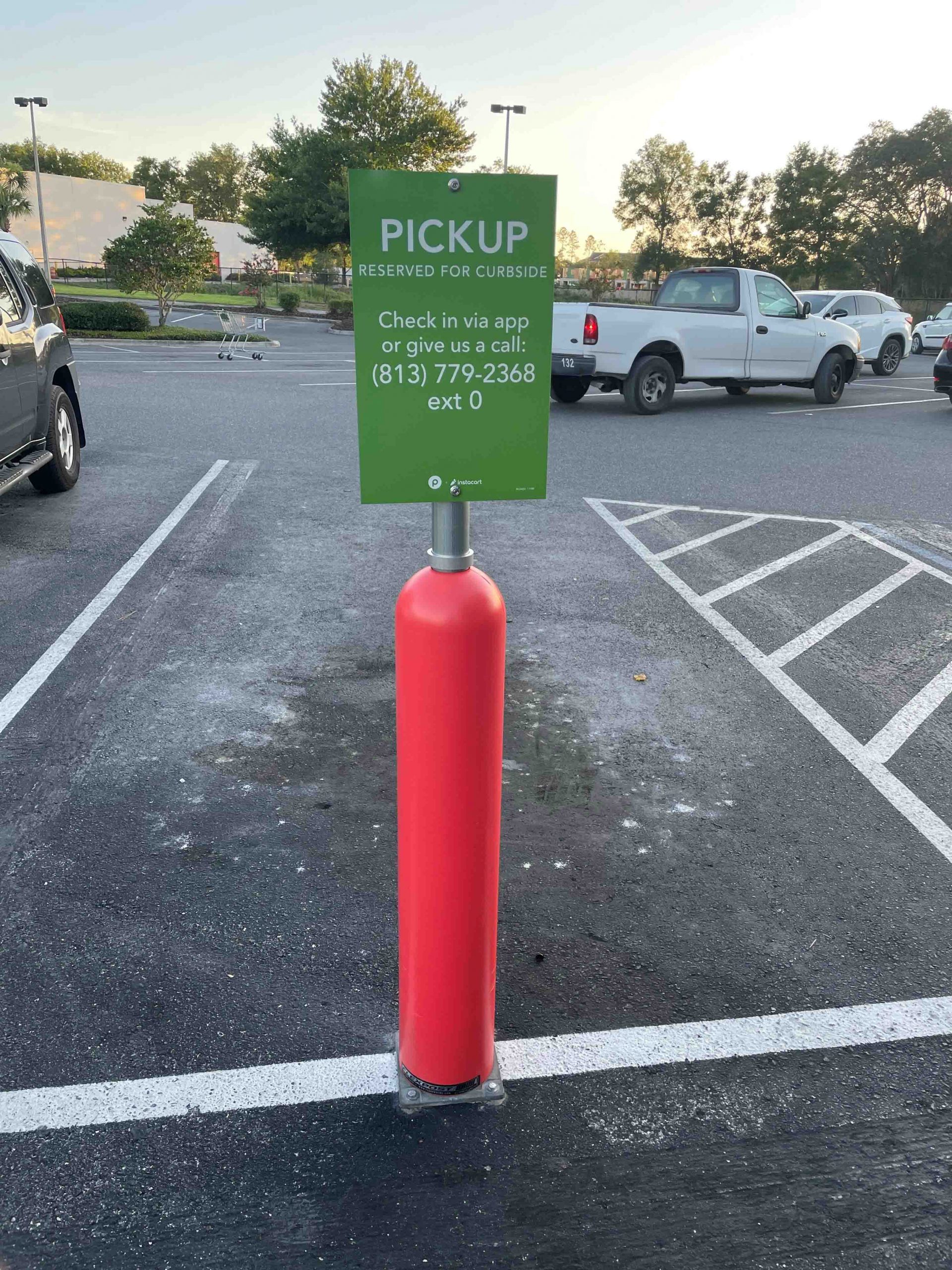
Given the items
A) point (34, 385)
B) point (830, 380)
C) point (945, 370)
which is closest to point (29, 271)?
point (34, 385)

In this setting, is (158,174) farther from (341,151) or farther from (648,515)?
(648,515)

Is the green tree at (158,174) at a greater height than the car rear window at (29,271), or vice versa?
the green tree at (158,174)

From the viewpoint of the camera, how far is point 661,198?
216 feet

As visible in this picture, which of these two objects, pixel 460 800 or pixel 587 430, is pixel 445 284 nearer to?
pixel 460 800

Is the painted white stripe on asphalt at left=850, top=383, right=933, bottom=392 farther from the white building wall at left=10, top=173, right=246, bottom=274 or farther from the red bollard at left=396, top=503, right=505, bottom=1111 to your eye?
the white building wall at left=10, top=173, right=246, bottom=274

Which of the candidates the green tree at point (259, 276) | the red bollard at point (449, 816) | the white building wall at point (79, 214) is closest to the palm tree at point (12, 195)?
the white building wall at point (79, 214)

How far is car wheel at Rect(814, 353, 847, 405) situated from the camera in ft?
52.4

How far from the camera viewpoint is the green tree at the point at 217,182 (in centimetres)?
10869

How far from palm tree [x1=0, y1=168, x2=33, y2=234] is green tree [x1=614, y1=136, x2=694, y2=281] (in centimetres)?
3892

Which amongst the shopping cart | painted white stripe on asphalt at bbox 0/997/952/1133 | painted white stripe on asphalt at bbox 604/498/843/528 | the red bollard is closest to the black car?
painted white stripe on asphalt at bbox 604/498/843/528

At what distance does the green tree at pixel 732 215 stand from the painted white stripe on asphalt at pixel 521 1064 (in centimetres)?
6138

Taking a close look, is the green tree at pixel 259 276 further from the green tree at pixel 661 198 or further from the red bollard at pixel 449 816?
the red bollard at pixel 449 816

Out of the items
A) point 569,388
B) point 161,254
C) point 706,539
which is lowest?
point 706,539

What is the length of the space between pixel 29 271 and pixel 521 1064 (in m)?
7.71
